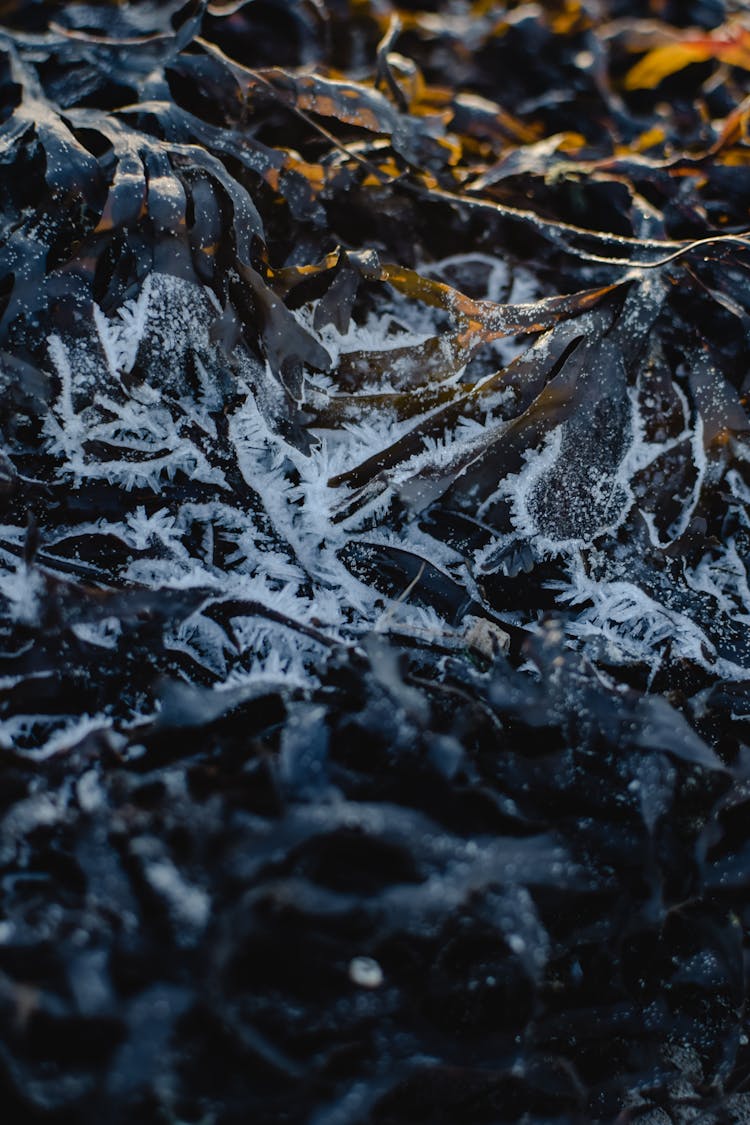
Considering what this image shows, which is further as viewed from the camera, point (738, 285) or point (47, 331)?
point (738, 285)

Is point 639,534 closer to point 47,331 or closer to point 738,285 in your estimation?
point 738,285

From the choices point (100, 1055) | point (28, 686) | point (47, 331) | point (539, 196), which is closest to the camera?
point (100, 1055)

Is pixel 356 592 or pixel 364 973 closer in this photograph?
pixel 364 973

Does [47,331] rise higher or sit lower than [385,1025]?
higher

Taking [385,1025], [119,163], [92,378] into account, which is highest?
[119,163]

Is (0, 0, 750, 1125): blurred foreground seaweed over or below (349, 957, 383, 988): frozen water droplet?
over

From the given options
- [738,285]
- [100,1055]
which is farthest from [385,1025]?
[738,285]

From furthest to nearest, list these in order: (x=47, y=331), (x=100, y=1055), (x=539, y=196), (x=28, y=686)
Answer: (x=539, y=196) < (x=47, y=331) < (x=28, y=686) < (x=100, y=1055)

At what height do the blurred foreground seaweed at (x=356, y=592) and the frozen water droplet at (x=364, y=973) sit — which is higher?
the blurred foreground seaweed at (x=356, y=592)
